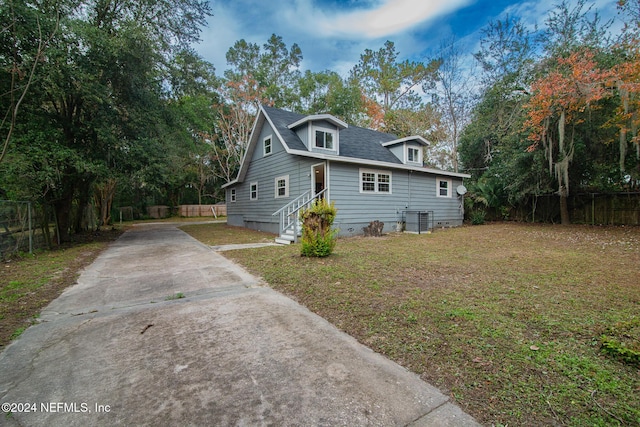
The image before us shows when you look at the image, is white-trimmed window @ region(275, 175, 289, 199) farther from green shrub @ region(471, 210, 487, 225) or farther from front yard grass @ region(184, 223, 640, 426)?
green shrub @ region(471, 210, 487, 225)

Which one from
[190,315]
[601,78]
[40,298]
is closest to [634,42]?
[601,78]

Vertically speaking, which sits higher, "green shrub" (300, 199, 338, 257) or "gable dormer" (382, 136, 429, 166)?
"gable dormer" (382, 136, 429, 166)

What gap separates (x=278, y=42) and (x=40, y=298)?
1144 inches

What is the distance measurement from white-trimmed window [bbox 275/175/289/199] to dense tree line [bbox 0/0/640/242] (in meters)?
4.65

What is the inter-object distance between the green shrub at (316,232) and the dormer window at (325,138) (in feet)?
18.4

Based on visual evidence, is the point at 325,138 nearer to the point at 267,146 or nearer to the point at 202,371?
the point at 267,146

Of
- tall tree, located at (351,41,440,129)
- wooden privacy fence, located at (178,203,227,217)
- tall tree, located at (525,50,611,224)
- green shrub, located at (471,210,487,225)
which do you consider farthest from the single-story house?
wooden privacy fence, located at (178,203,227,217)

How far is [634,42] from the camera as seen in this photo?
963 cm

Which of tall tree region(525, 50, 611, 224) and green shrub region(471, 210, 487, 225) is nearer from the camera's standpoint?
tall tree region(525, 50, 611, 224)

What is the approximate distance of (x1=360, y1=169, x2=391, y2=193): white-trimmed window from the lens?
11.8 m

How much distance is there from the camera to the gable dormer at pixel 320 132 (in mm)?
11359

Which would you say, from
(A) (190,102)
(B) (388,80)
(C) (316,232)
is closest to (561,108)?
(C) (316,232)

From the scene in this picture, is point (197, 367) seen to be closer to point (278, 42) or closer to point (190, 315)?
point (190, 315)

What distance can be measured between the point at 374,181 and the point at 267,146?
5.50 m
